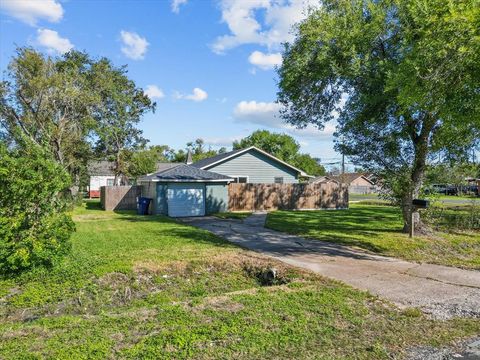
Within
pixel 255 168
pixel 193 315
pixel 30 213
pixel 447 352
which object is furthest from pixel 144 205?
pixel 447 352

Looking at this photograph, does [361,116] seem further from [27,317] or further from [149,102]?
[149,102]

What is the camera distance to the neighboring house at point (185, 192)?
20188mm

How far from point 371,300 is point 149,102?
3090cm

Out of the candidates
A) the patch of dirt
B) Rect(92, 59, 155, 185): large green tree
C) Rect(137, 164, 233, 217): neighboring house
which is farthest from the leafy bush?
Rect(92, 59, 155, 185): large green tree

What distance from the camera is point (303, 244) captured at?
11133 millimetres

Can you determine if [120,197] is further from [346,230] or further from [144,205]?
[346,230]

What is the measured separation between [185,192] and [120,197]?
607 cm

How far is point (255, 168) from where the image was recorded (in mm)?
26047

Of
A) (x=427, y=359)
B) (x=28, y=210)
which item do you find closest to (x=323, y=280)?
(x=427, y=359)

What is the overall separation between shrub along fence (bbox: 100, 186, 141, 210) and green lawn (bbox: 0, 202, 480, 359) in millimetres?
15829

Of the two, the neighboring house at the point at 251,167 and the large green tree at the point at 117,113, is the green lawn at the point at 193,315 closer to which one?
the neighboring house at the point at 251,167

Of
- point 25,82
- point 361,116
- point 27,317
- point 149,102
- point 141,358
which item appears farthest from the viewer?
point 149,102

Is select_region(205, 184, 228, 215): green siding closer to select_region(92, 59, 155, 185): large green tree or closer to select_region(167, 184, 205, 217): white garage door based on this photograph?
select_region(167, 184, 205, 217): white garage door

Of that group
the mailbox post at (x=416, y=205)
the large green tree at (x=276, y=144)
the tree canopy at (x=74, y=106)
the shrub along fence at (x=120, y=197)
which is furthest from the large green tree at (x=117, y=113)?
the large green tree at (x=276, y=144)
